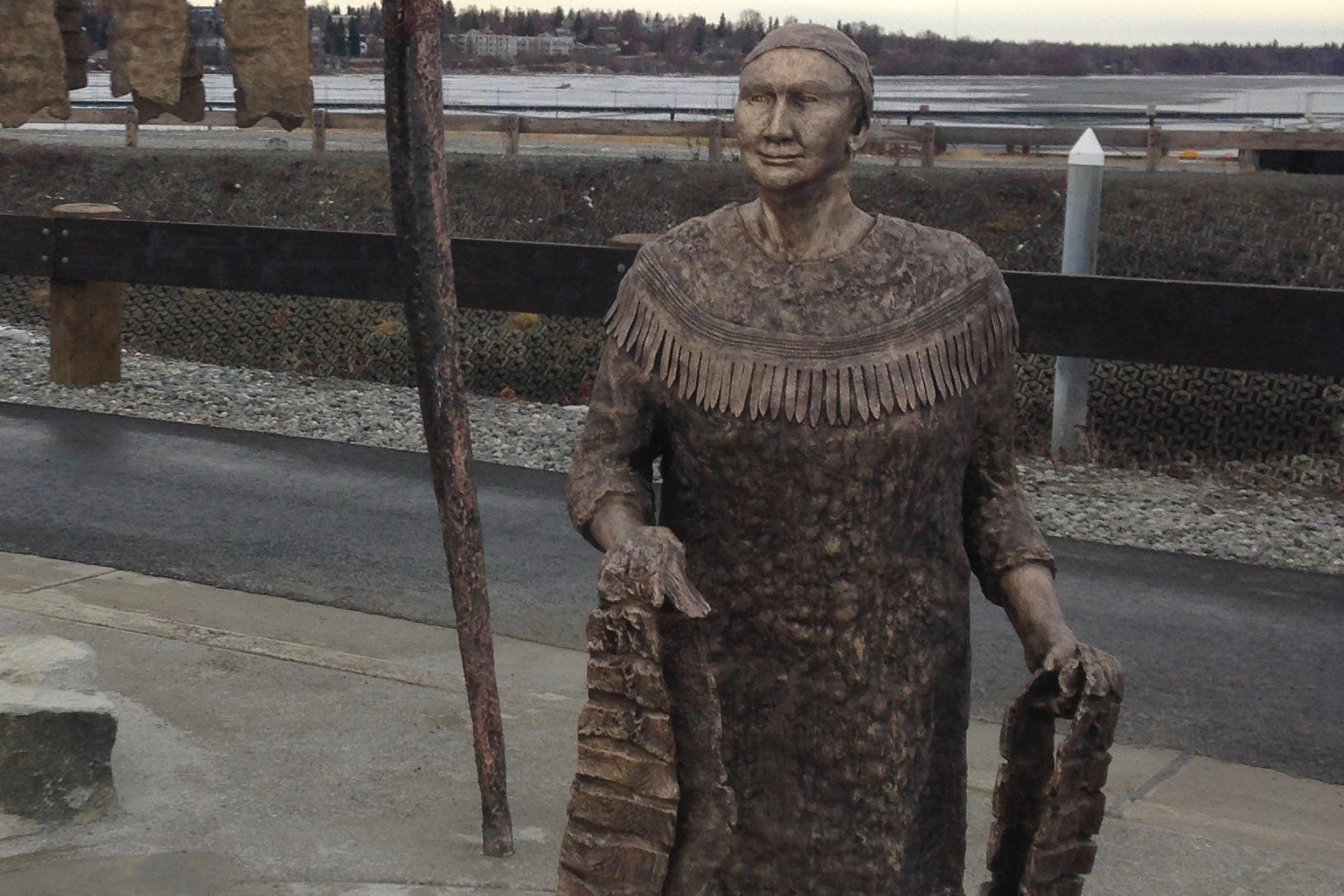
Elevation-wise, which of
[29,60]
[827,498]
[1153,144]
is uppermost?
[29,60]

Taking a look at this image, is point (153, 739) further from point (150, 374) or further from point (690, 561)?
point (150, 374)

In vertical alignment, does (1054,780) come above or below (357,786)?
above

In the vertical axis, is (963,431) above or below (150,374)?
above

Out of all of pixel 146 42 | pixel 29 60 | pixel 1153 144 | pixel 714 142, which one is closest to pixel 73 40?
pixel 29 60

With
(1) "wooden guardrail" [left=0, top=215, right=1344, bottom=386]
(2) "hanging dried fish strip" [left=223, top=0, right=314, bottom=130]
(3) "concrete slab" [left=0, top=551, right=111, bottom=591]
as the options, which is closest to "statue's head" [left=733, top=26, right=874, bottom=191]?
(2) "hanging dried fish strip" [left=223, top=0, right=314, bottom=130]

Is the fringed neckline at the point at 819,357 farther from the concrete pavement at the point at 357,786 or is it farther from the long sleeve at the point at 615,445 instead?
the concrete pavement at the point at 357,786

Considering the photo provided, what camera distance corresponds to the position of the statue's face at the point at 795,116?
109 inches

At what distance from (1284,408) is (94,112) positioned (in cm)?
2083

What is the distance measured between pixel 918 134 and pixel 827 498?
810 inches

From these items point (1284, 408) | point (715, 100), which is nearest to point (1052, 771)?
point (1284, 408)

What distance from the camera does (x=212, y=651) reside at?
5.70 meters

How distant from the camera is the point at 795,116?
2758mm

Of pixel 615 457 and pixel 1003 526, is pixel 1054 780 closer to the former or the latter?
pixel 1003 526

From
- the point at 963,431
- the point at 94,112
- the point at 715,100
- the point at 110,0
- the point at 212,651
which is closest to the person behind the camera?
the point at 963,431
